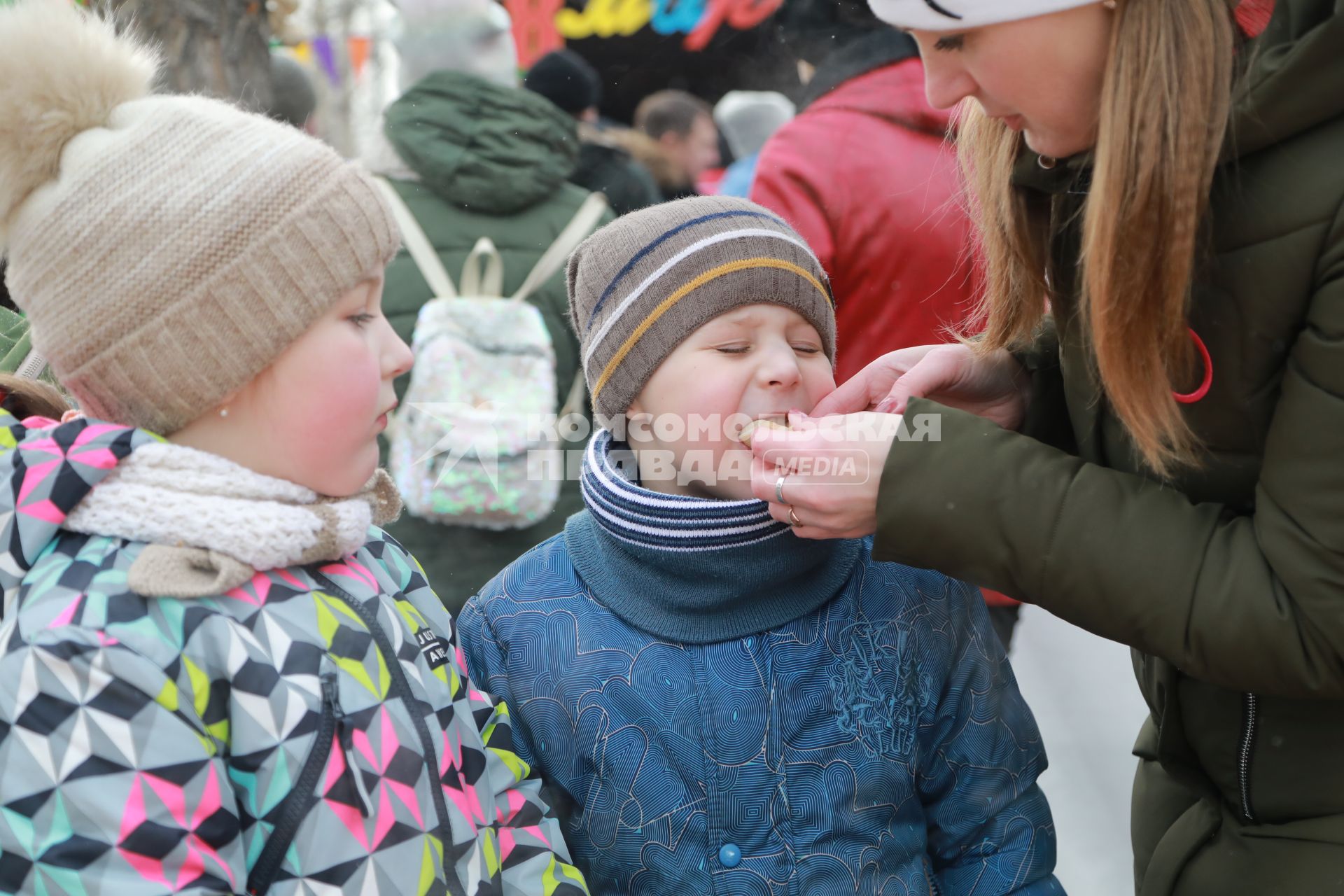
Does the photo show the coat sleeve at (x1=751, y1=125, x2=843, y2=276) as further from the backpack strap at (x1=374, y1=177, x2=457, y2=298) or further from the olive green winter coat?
the olive green winter coat

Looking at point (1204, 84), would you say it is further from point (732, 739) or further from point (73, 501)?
point (73, 501)

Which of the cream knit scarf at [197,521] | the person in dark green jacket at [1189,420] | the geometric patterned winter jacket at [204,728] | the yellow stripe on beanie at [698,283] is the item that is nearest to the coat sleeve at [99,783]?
the geometric patterned winter jacket at [204,728]

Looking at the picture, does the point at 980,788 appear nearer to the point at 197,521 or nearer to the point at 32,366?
the point at 197,521

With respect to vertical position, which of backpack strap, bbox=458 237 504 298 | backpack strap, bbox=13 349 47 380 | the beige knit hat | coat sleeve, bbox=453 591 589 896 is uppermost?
the beige knit hat

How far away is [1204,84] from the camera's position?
1259 mm

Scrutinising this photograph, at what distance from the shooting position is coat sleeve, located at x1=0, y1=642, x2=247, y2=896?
1.11m

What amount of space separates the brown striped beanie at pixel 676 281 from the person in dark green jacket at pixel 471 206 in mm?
1056

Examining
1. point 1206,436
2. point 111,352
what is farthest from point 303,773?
point 1206,436

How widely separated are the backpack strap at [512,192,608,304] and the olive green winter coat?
1.70 meters

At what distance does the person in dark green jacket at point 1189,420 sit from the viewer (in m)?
1.22

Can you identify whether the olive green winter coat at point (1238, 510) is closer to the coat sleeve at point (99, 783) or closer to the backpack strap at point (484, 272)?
the coat sleeve at point (99, 783)

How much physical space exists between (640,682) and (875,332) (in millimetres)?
1292

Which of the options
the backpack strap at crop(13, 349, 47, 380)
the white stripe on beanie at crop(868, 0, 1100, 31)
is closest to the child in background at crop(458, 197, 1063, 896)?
the white stripe on beanie at crop(868, 0, 1100, 31)

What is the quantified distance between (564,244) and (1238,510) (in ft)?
6.69
